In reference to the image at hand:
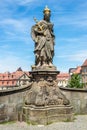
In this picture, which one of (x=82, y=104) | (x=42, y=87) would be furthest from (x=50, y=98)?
(x=82, y=104)

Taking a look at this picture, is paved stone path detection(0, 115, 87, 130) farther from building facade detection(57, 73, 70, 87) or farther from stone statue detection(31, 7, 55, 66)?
building facade detection(57, 73, 70, 87)

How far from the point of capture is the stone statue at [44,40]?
585 inches

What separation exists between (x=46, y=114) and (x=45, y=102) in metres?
0.49

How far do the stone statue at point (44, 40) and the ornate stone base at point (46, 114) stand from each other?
1997 mm

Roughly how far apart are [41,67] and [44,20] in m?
2.12

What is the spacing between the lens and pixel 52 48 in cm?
1502

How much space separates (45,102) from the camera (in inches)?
549

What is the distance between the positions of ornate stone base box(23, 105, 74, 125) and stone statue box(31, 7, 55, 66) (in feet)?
6.55

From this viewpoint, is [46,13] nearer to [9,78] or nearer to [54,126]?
[54,126]

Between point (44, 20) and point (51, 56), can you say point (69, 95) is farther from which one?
point (44, 20)

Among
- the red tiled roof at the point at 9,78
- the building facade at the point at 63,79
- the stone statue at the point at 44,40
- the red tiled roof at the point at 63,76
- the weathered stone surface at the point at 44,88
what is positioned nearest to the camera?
the weathered stone surface at the point at 44,88

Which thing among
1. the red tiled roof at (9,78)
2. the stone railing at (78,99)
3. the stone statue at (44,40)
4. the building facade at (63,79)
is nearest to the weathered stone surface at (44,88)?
the stone statue at (44,40)

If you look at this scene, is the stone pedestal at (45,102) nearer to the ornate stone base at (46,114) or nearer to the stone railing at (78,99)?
the ornate stone base at (46,114)

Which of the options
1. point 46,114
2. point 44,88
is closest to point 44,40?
point 44,88
